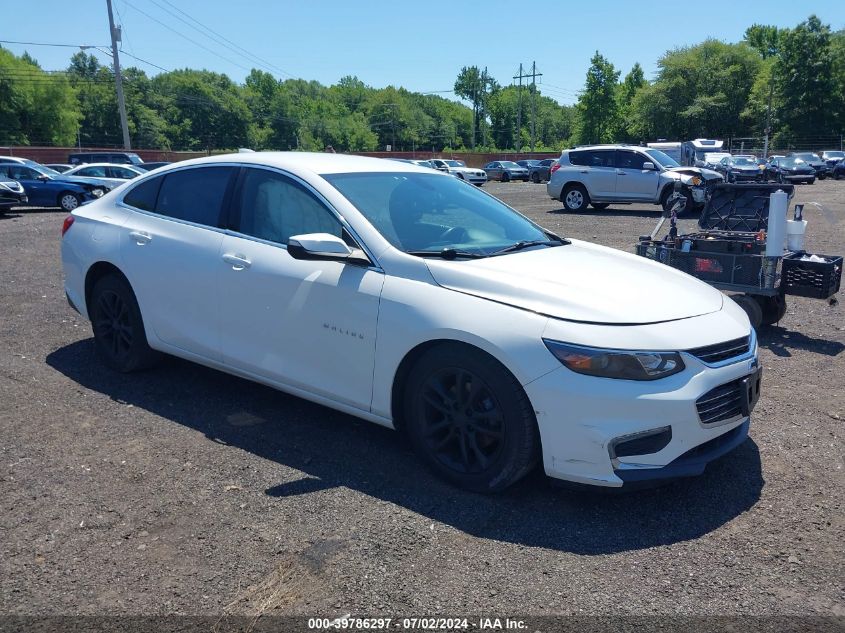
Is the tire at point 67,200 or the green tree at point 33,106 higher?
the green tree at point 33,106

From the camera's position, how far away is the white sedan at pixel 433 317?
3.39m

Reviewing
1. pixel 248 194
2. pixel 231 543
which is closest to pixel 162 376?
pixel 248 194

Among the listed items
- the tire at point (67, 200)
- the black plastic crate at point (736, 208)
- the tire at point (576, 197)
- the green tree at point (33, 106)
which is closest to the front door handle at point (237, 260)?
the black plastic crate at point (736, 208)

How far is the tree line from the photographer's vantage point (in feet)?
242

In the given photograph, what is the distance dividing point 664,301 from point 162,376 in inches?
145

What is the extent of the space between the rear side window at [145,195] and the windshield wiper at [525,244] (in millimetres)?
2613

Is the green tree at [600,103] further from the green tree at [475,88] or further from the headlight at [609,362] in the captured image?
the headlight at [609,362]

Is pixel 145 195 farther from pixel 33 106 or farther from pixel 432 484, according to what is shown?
pixel 33 106

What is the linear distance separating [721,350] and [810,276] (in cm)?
351

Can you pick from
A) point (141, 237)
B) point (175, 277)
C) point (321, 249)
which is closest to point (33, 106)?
point (141, 237)

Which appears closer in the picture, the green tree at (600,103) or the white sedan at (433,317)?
the white sedan at (433,317)

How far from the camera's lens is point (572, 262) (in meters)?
4.23

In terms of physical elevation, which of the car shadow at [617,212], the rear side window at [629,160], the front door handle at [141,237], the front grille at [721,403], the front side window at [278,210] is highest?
the rear side window at [629,160]

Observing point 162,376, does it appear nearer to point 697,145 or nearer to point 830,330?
point 830,330
